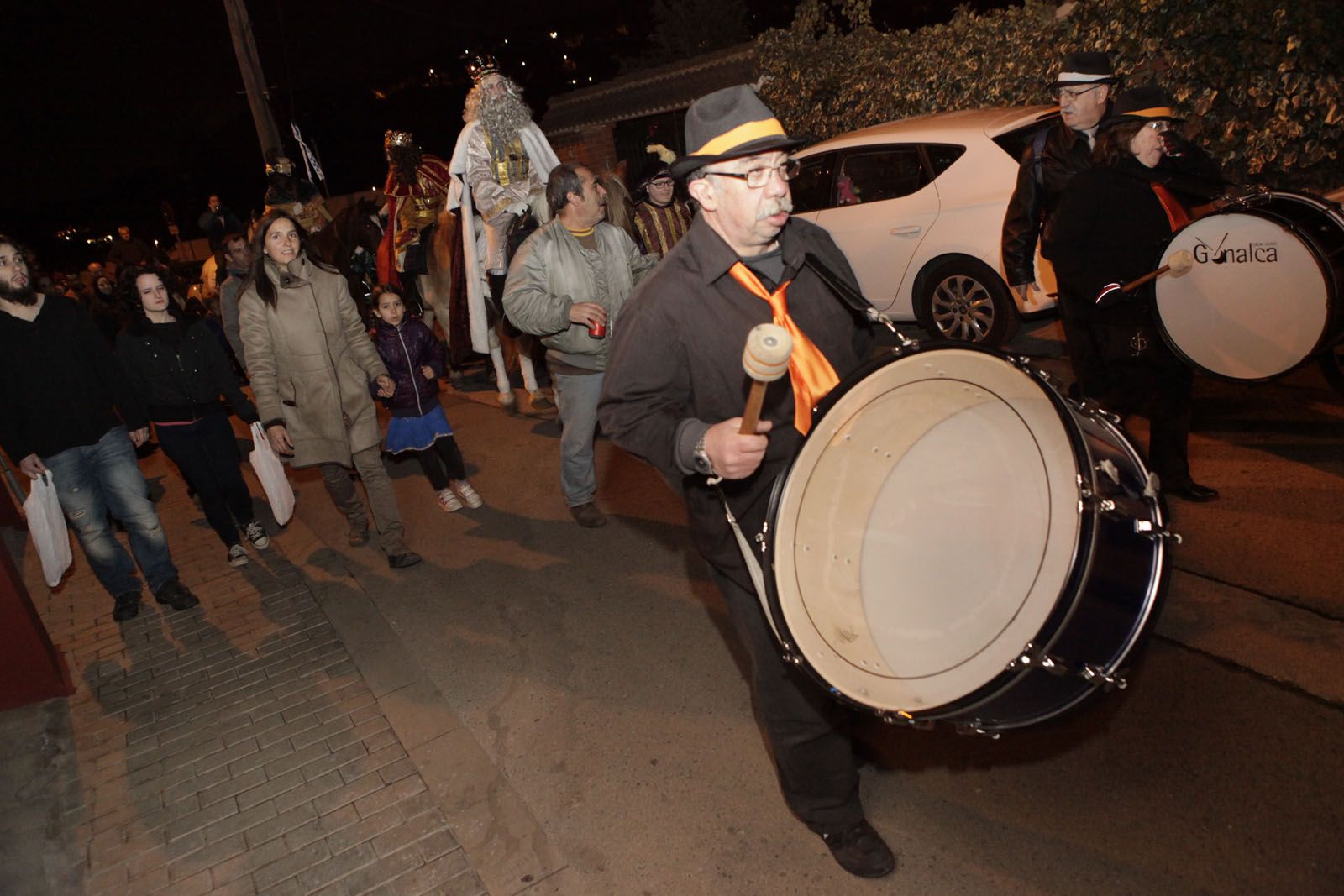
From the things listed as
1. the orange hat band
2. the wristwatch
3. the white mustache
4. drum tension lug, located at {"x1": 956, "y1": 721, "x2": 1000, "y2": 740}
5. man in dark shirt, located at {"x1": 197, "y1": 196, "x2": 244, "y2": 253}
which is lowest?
drum tension lug, located at {"x1": 956, "y1": 721, "x2": 1000, "y2": 740}

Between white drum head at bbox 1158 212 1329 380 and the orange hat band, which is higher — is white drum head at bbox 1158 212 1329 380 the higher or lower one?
the lower one

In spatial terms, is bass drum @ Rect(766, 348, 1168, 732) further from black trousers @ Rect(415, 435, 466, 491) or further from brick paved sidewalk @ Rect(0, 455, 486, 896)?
black trousers @ Rect(415, 435, 466, 491)

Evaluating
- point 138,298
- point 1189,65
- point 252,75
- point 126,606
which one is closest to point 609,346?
point 138,298

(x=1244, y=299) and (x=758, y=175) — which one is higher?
(x=758, y=175)

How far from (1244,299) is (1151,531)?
8.88 feet

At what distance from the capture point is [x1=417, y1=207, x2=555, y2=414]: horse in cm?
826

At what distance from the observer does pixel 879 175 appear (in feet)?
25.7

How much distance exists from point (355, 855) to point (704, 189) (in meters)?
2.68

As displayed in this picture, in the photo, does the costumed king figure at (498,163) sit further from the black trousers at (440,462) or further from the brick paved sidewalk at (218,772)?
the brick paved sidewalk at (218,772)

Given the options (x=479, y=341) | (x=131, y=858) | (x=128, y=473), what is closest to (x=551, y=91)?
(x=479, y=341)

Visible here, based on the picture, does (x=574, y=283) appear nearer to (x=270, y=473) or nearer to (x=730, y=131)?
(x=270, y=473)

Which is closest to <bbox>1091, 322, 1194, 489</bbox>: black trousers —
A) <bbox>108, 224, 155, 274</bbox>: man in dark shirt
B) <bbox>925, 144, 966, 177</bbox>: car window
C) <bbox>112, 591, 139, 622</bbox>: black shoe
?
<bbox>925, 144, 966, 177</bbox>: car window

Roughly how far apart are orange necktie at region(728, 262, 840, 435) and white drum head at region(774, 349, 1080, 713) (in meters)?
0.23

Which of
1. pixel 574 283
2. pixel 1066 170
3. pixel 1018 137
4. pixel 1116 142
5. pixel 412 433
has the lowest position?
pixel 412 433
